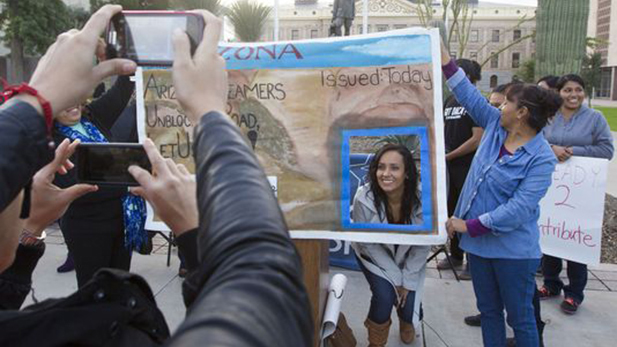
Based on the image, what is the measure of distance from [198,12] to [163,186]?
358 millimetres

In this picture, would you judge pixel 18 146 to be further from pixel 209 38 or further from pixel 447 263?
pixel 447 263

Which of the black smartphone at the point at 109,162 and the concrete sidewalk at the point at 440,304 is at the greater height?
the black smartphone at the point at 109,162

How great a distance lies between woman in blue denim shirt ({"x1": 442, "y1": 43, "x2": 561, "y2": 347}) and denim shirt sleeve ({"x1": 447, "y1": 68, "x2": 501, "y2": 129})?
0.04 meters

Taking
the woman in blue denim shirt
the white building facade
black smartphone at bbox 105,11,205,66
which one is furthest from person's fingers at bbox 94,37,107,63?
the white building facade

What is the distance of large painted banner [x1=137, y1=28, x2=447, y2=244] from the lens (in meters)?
2.55

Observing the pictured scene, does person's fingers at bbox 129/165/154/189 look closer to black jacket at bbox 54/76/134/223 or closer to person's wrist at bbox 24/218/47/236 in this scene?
person's wrist at bbox 24/218/47/236

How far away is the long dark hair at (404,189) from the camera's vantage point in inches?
117

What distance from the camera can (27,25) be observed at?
25.5 metres

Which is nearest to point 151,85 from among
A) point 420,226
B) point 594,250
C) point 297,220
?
point 297,220

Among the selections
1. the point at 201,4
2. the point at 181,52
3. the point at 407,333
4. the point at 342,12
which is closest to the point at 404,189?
the point at 407,333

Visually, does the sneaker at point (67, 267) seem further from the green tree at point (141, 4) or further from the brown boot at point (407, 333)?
the green tree at point (141, 4)

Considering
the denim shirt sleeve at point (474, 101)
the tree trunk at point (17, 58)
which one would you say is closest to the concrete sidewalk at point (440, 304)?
the denim shirt sleeve at point (474, 101)

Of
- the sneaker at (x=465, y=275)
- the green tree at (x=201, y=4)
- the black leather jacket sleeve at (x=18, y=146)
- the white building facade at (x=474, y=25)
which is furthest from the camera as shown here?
the white building facade at (x=474, y=25)

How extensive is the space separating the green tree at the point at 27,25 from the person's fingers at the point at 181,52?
93.7 feet
